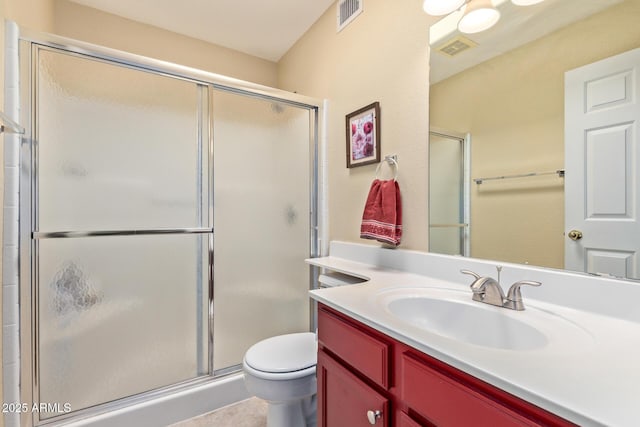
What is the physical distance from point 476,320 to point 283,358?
88 centimetres

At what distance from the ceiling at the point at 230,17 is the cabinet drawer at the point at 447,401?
86.3 inches

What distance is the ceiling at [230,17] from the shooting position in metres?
1.93

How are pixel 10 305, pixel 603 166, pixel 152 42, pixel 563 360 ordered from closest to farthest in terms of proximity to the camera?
pixel 563 360 → pixel 603 166 → pixel 10 305 → pixel 152 42

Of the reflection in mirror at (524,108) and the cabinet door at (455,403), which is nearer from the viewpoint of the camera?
the cabinet door at (455,403)

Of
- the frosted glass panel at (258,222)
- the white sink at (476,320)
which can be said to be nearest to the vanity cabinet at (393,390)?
the white sink at (476,320)

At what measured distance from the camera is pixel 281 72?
2.64m

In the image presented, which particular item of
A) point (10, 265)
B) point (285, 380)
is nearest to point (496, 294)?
point (285, 380)

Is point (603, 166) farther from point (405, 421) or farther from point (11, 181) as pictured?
point (11, 181)

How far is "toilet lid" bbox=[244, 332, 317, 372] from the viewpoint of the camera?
129 centimetres

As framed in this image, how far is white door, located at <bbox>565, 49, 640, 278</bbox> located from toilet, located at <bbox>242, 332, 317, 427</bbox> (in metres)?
1.10

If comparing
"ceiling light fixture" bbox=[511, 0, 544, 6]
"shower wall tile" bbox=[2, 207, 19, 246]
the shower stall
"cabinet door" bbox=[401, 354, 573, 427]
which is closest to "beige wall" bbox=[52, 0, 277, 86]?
the shower stall

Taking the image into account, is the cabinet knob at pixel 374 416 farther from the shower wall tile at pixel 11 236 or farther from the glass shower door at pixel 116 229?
the shower wall tile at pixel 11 236

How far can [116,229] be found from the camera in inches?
57.9

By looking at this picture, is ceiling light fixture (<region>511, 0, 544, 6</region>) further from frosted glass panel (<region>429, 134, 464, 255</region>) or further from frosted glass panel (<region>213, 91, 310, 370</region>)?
frosted glass panel (<region>213, 91, 310, 370</region>)
